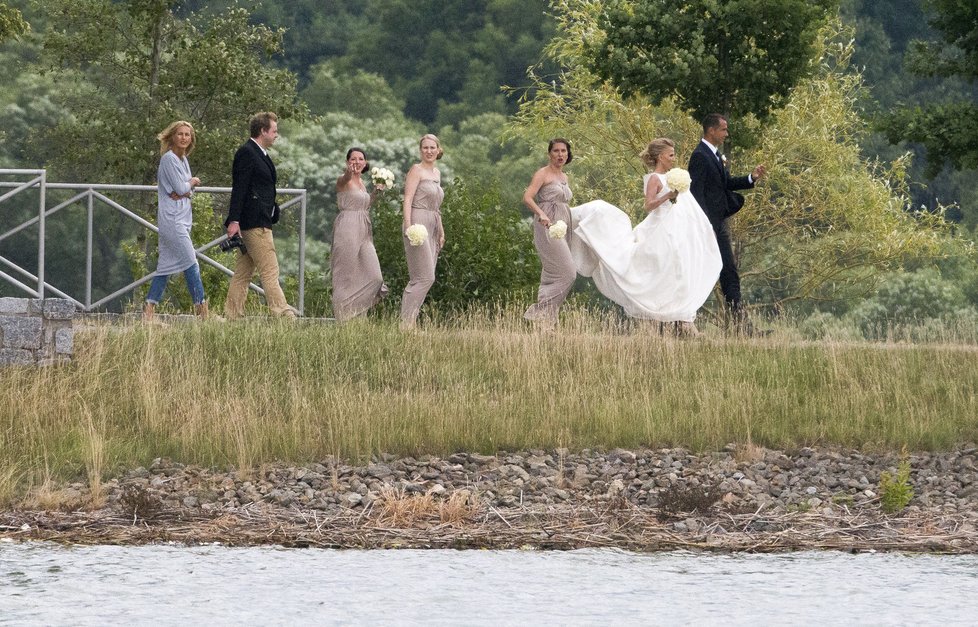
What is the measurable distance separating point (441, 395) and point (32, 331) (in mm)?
3136

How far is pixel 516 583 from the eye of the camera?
9.66 m

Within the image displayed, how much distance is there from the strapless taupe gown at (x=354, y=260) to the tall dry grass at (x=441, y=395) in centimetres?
74

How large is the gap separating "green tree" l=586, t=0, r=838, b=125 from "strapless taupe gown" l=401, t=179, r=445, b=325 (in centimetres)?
340

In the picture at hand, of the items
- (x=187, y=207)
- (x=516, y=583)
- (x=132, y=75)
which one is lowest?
(x=516, y=583)

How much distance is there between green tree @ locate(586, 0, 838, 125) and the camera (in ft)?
60.4

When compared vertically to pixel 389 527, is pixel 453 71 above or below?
above

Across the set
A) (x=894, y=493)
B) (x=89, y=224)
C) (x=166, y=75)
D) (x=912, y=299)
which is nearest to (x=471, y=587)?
(x=894, y=493)

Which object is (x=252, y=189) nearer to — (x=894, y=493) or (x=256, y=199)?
(x=256, y=199)

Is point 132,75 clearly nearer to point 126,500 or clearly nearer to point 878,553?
point 126,500

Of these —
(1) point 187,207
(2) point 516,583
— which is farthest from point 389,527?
(1) point 187,207

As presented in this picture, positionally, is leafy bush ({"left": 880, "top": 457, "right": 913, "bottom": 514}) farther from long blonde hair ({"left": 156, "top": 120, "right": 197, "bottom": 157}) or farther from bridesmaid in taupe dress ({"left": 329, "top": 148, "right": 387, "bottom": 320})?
long blonde hair ({"left": 156, "top": 120, "right": 197, "bottom": 157})

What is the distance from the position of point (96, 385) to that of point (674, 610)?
6023 mm

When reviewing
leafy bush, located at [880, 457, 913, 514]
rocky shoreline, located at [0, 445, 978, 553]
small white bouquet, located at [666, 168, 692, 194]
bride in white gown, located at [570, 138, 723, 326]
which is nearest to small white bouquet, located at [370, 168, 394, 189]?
bride in white gown, located at [570, 138, 723, 326]

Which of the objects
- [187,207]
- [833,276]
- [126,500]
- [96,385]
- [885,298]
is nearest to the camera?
[126,500]
